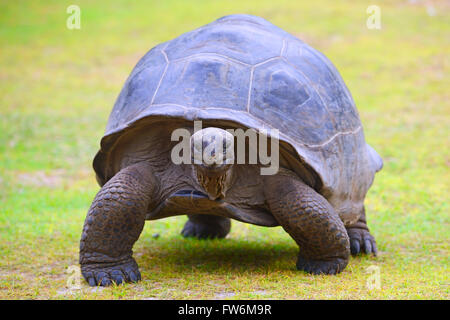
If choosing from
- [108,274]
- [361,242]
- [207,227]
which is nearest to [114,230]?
[108,274]

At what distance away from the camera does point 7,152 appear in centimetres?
920

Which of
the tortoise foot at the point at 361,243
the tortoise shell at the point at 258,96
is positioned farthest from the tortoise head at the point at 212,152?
the tortoise foot at the point at 361,243

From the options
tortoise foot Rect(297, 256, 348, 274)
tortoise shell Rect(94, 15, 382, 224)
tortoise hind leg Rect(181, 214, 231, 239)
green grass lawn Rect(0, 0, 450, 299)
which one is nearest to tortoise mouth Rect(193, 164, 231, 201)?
tortoise shell Rect(94, 15, 382, 224)

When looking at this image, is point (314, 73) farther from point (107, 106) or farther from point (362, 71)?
point (362, 71)

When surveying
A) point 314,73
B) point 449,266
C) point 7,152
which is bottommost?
point 449,266

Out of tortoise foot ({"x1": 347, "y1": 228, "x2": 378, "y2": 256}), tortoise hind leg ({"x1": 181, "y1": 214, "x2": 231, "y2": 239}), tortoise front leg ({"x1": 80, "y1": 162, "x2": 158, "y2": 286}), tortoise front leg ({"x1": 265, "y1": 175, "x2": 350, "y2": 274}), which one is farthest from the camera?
tortoise hind leg ({"x1": 181, "y1": 214, "x2": 231, "y2": 239})

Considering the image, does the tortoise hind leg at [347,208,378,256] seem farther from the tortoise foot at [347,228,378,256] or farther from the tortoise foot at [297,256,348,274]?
the tortoise foot at [297,256,348,274]

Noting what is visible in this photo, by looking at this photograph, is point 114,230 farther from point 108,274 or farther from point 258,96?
point 258,96

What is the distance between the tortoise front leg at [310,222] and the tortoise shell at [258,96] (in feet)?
0.66

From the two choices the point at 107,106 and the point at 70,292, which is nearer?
the point at 70,292

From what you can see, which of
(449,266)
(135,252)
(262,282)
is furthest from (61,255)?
(449,266)

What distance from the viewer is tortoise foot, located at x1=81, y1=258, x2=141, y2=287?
3.87m
